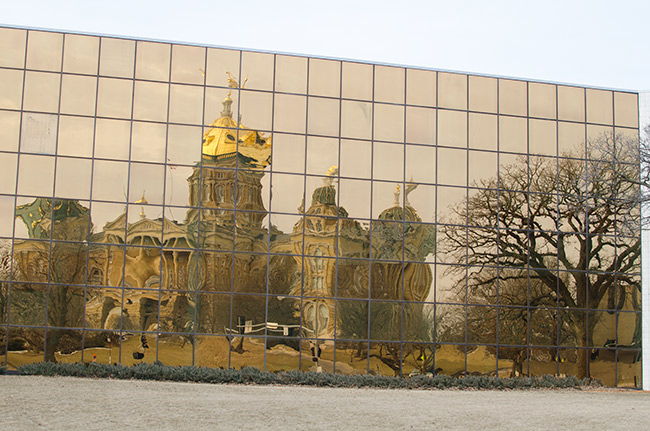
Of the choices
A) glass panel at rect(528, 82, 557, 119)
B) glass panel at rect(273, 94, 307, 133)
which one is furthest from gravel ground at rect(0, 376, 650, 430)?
glass panel at rect(528, 82, 557, 119)

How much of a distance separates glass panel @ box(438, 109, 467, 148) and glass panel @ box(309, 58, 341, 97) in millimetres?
4904

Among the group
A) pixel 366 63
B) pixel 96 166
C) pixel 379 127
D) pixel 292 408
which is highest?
pixel 366 63

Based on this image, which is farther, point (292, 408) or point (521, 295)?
point (521, 295)

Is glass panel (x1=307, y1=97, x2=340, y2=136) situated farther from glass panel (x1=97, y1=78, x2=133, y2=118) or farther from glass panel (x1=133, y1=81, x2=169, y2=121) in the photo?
glass panel (x1=97, y1=78, x2=133, y2=118)

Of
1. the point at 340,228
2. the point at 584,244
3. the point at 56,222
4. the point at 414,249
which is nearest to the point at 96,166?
the point at 56,222

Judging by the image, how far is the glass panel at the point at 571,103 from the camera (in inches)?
1458

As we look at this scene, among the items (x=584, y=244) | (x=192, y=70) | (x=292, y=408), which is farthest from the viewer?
(x=584, y=244)

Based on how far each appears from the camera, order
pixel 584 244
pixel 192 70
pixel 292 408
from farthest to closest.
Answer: pixel 584 244
pixel 192 70
pixel 292 408

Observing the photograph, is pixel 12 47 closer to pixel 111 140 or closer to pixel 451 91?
pixel 111 140

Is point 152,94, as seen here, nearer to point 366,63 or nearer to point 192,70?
point 192,70

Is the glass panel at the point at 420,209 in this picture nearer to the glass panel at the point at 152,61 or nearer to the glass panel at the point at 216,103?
the glass panel at the point at 216,103

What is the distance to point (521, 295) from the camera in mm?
35406

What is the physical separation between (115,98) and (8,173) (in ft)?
17.3

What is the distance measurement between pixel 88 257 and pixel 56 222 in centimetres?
190
